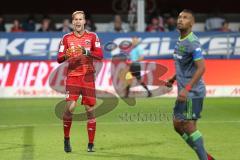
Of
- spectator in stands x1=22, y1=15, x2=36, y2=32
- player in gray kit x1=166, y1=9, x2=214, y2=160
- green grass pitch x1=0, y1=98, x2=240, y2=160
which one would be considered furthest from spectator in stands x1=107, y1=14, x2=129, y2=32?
player in gray kit x1=166, y1=9, x2=214, y2=160

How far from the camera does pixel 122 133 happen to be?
12.8 metres

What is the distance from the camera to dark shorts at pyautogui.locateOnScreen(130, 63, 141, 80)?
2021 centimetres

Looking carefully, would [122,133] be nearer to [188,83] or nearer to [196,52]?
[188,83]

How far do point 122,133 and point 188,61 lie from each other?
4.51 meters

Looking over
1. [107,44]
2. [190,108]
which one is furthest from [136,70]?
[190,108]

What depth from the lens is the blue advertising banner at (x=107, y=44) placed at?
21859mm

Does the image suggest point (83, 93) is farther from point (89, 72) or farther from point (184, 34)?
point (184, 34)

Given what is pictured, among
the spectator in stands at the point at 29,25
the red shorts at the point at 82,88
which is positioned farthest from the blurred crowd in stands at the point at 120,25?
the red shorts at the point at 82,88

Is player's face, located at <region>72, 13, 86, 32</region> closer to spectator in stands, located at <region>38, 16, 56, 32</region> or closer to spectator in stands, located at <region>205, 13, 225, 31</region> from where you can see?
spectator in stands, located at <region>38, 16, 56, 32</region>

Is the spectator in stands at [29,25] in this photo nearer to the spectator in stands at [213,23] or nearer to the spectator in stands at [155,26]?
the spectator in stands at [155,26]

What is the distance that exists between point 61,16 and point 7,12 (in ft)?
8.85

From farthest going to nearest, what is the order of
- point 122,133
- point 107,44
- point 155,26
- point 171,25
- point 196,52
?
point 171,25 → point 155,26 → point 107,44 → point 122,133 → point 196,52

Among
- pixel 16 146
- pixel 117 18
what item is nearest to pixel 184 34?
pixel 16 146

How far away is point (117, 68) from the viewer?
20.4 meters
